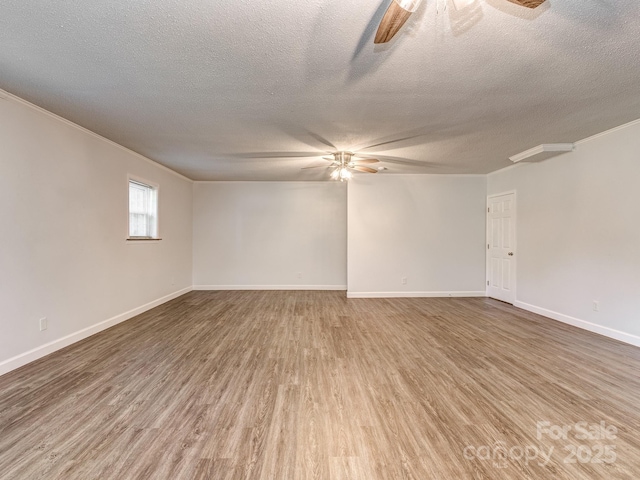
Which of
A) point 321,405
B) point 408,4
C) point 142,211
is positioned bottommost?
point 321,405

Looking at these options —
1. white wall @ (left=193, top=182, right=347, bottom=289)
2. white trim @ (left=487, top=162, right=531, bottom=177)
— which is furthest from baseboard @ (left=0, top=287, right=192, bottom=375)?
white trim @ (left=487, top=162, right=531, bottom=177)

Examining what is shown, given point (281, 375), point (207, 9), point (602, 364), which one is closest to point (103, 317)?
point (281, 375)

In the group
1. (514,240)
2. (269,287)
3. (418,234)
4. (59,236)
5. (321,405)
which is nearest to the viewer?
(321,405)

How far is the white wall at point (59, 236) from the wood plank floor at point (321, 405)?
0.37 metres

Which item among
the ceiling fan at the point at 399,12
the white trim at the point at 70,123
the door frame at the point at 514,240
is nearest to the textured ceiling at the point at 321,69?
the white trim at the point at 70,123

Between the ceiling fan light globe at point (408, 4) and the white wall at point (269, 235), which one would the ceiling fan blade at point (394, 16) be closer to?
the ceiling fan light globe at point (408, 4)

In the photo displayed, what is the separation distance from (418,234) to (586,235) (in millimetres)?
2556

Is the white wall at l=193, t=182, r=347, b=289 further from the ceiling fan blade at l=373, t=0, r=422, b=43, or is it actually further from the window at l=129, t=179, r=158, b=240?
the ceiling fan blade at l=373, t=0, r=422, b=43

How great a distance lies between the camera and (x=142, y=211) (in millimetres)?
4668

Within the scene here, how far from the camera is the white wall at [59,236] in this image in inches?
98.6

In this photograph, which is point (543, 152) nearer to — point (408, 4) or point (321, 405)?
point (408, 4)

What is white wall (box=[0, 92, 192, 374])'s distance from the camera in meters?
2.50

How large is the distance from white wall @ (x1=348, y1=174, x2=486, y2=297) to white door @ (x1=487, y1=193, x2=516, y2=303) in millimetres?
182

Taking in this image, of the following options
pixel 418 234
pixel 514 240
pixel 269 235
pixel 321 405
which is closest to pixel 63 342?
pixel 321 405
